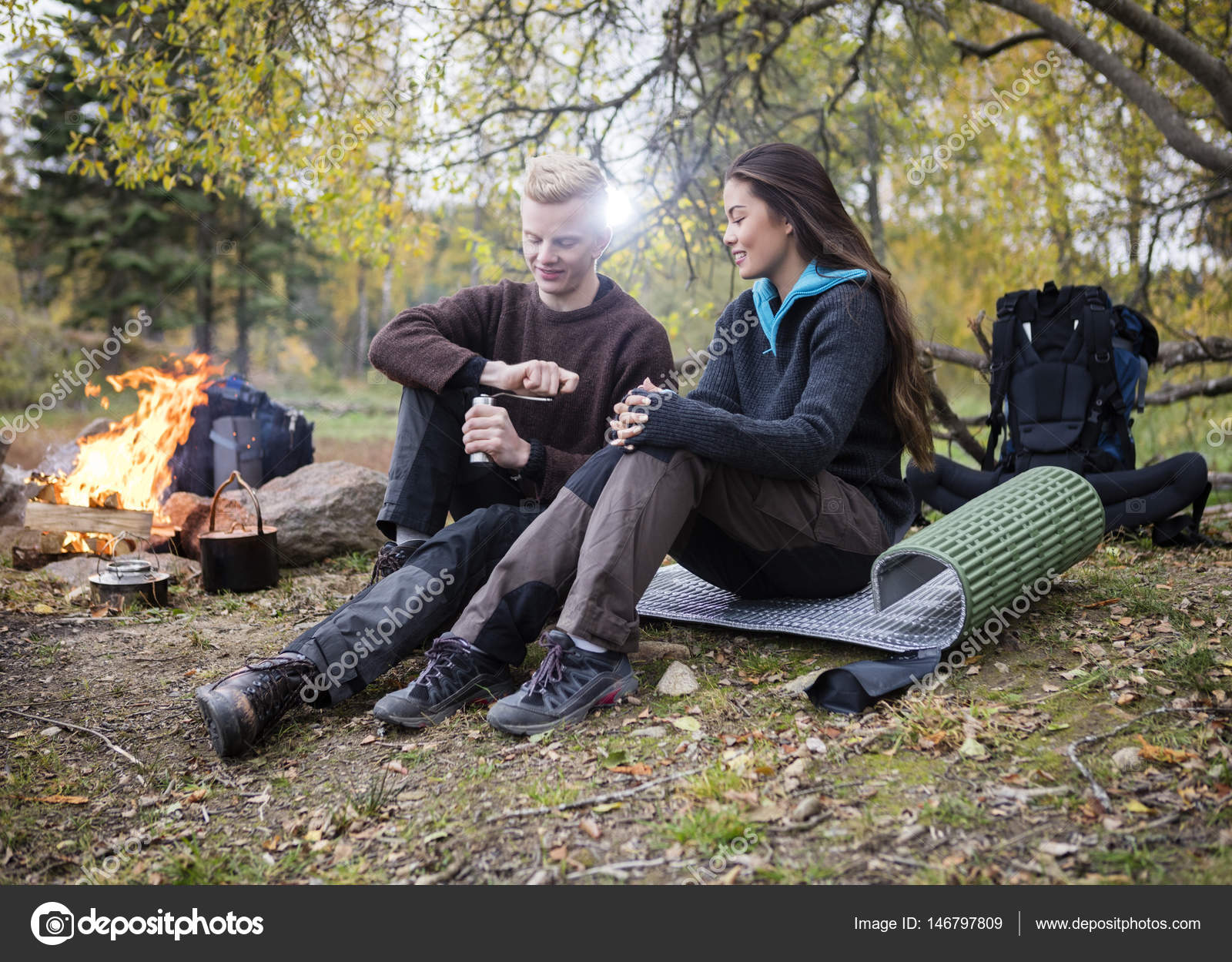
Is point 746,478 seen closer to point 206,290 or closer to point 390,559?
point 390,559

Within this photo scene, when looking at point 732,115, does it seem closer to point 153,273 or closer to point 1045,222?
point 1045,222

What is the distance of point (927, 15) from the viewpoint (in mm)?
6371

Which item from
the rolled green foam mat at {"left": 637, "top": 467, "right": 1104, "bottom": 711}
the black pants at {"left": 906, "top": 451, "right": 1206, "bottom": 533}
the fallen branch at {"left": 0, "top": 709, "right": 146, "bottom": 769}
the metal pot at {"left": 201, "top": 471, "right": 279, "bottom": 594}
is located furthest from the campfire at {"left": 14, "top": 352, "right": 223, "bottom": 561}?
the black pants at {"left": 906, "top": 451, "right": 1206, "bottom": 533}

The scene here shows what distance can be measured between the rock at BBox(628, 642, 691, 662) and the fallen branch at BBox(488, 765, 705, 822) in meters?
0.88

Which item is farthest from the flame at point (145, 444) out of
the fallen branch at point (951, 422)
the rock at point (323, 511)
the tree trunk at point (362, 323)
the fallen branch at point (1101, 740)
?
the tree trunk at point (362, 323)

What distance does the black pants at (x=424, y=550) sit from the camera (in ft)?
8.73

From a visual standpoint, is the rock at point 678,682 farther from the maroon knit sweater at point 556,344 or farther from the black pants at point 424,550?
the maroon knit sweater at point 556,344

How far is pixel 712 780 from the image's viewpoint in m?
2.08

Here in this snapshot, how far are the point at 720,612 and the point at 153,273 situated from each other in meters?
15.9

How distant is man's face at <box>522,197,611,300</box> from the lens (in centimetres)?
322

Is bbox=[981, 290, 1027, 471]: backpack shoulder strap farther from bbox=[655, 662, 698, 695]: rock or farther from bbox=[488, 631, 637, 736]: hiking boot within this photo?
bbox=[488, 631, 637, 736]: hiking boot

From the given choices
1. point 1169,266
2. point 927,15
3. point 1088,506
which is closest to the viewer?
point 1088,506
